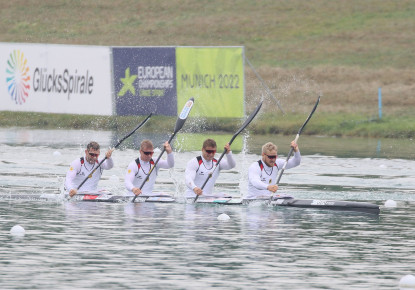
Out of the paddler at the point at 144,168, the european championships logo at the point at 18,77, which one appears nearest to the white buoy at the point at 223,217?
the paddler at the point at 144,168

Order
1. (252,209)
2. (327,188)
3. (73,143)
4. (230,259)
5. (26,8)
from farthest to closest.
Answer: (26,8) < (73,143) < (327,188) < (252,209) < (230,259)

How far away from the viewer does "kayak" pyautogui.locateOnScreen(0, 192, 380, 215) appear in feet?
77.7

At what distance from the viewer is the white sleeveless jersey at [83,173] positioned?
2595 centimetres

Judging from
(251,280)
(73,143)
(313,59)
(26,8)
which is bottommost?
(251,280)

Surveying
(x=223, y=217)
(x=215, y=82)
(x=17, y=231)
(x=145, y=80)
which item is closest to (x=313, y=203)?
(x=223, y=217)

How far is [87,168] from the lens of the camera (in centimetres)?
2620

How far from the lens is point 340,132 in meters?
42.6

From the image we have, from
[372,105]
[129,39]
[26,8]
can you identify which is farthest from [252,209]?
[26,8]

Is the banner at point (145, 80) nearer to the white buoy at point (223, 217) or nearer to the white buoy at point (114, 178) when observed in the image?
the white buoy at point (114, 178)

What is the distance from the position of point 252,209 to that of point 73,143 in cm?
1682

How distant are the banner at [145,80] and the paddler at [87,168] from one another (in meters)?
15.4

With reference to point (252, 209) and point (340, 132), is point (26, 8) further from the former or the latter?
point (252, 209)

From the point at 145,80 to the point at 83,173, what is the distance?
1647 cm

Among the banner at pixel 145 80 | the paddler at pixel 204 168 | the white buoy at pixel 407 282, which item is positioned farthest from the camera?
the banner at pixel 145 80
